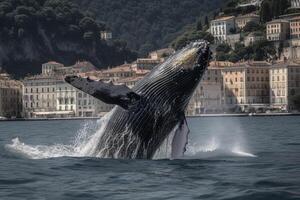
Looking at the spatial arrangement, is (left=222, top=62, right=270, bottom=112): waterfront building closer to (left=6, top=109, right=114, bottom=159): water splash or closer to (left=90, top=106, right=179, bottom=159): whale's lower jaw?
(left=6, top=109, right=114, bottom=159): water splash

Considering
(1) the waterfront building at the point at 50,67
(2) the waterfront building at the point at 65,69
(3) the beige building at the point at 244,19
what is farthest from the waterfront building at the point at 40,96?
(3) the beige building at the point at 244,19

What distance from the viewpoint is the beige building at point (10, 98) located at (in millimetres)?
157125

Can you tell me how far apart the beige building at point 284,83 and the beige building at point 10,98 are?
46381 millimetres

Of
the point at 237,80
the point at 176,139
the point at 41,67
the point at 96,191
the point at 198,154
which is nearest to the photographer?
the point at 96,191

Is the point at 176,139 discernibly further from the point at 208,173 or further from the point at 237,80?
the point at 237,80

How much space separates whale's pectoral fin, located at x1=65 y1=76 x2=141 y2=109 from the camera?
14008mm

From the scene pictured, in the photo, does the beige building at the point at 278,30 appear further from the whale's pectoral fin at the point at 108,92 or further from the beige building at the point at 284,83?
the whale's pectoral fin at the point at 108,92

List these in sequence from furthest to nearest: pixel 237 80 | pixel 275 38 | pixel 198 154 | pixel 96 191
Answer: pixel 275 38 < pixel 237 80 < pixel 198 154 < pixel 96 191

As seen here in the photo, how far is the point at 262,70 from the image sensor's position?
145 metres

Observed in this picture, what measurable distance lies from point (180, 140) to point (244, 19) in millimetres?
172836

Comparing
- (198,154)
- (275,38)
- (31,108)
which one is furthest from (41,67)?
(198,154)

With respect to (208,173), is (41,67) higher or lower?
higher

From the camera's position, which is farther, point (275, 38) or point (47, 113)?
point (275, 38)

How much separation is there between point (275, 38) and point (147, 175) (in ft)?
521
